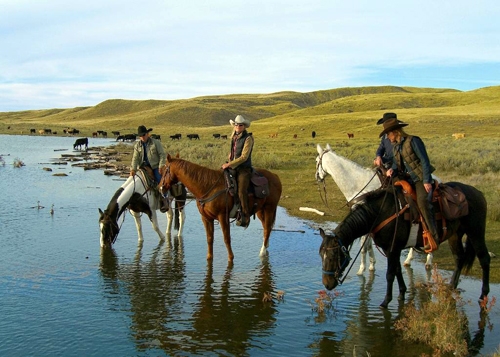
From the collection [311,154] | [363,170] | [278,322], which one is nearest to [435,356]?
[278,322]

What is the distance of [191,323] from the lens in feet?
23.2

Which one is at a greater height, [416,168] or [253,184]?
[416,168]

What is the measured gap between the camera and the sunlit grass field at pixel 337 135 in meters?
17.7

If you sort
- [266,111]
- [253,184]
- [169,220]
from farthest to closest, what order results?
[266,111], [169,220], [253,184]

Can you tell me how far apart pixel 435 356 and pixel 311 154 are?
29.3 metres

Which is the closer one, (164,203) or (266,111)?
(164,203)

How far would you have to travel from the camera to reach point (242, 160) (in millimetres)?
9773

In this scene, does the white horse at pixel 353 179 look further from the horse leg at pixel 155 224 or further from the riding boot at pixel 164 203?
the horse leg at pixel 155 224

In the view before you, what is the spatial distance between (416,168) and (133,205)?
654cm

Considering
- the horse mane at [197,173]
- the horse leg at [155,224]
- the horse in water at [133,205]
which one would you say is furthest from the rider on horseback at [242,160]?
the horse leg at [155,224]

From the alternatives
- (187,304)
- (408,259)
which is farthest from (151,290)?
(408,259)

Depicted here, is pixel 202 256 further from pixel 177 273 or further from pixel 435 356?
pixel 435 356

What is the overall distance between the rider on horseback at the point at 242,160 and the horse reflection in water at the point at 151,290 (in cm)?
167

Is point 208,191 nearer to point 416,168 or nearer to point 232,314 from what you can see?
point 232,314
